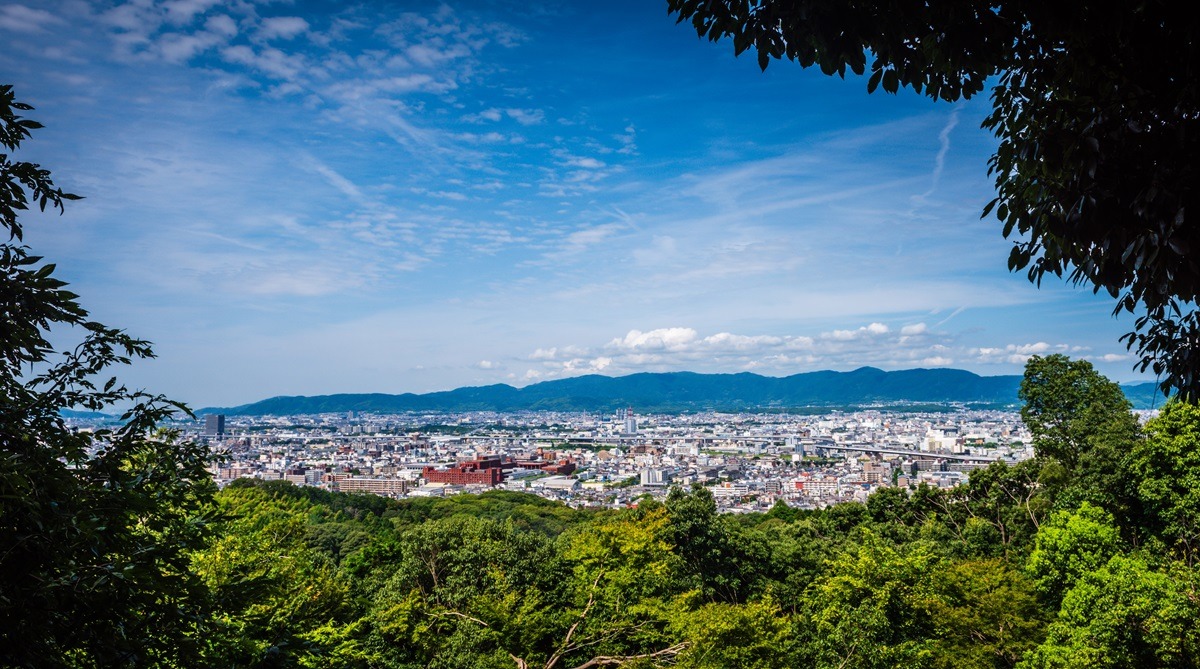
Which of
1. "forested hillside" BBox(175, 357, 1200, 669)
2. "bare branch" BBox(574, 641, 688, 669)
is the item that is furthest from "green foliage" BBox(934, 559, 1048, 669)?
"bare branch" BBox(574, 641, 688, 669)

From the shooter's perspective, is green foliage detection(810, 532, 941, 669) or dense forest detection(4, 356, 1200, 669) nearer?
dense forest detection(4, 356, 1200, 669)

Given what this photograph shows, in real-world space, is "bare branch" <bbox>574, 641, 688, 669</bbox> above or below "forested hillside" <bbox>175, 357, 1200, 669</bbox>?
below

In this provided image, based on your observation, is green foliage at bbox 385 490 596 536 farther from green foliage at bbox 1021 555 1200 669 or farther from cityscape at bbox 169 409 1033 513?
green foliage at bbox 1021 555 1200 669

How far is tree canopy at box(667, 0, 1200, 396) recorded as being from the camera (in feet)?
8.34

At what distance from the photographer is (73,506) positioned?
3.38 meters

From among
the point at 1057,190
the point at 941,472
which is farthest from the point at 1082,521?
the point at 941,472

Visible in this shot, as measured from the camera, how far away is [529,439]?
421 ft

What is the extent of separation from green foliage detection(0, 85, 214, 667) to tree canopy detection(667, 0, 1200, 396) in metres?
3.70

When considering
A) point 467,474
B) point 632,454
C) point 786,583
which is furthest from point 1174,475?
point 632,454

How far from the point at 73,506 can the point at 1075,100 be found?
4818 mm

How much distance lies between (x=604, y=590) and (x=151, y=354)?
398 inches

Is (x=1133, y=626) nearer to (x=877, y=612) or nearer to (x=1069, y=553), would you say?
(x=877, y=612)

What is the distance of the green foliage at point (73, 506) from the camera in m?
3.12

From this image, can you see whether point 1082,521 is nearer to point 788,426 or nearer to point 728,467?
point 728,467
